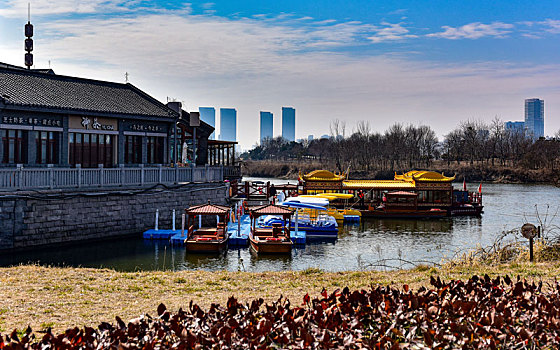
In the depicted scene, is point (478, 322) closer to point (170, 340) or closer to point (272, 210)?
point (170, 340)

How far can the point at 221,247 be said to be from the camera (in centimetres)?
2289

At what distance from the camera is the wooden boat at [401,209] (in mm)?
37875

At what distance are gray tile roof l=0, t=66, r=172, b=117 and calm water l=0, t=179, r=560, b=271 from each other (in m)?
7.01

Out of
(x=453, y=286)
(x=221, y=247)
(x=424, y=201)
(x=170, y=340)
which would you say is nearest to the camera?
(x=170, y=340)

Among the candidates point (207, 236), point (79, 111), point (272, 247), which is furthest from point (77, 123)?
point (272, 247)

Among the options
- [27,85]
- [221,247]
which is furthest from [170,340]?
[27,85]

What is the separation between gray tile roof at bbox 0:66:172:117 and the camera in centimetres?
2373

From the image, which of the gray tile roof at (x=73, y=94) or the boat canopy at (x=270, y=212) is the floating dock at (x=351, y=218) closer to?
the boat canopy at (x=270, y=212)

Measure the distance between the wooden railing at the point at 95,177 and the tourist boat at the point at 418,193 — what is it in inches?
522

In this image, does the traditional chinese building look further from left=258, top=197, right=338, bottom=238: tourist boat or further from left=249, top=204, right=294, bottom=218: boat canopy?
left=249, top=204, right=294, bottom=218: boat canopy

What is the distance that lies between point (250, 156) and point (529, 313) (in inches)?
5599

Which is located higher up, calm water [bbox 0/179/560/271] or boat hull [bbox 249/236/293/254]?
boat hull [bbox 249/236/293/254]

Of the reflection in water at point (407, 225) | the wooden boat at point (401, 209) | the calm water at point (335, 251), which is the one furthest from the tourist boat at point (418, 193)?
the calm water at point (335, 251)

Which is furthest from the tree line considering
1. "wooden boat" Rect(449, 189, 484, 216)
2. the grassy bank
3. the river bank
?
the grassy bank
